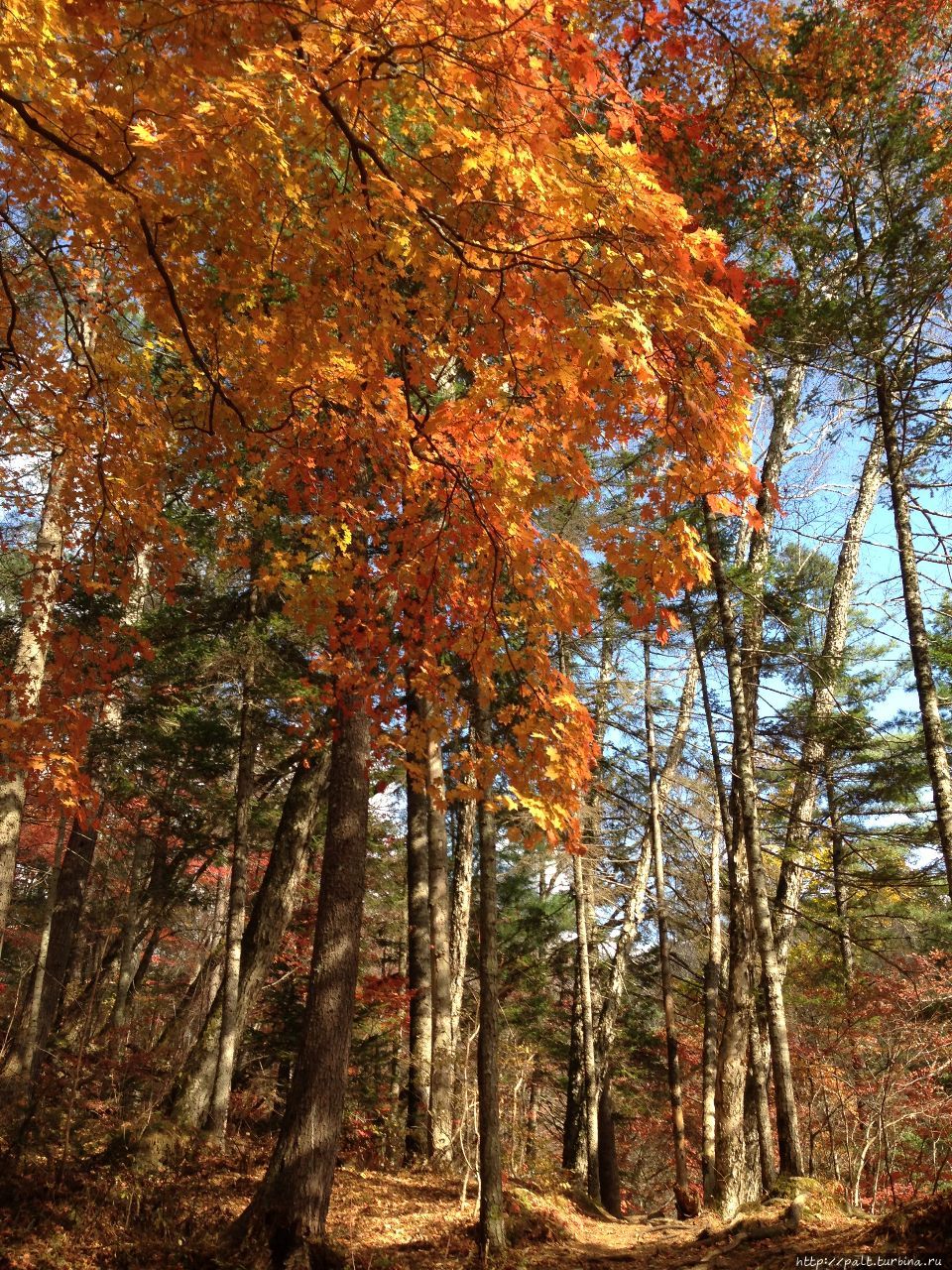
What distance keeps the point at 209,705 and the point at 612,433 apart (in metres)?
8.24

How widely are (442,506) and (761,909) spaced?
4.93 m

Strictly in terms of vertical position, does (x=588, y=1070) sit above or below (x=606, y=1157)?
above

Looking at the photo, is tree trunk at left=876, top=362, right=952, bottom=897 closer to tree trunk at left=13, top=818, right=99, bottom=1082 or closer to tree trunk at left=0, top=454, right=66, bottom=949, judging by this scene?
tree trunk at left=0, top=454, right=66, bottom=949

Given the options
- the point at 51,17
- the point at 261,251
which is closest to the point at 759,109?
the point at 261,251

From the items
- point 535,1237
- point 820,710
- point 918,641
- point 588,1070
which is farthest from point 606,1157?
point 918,641

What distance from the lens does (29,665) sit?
26.0 feet

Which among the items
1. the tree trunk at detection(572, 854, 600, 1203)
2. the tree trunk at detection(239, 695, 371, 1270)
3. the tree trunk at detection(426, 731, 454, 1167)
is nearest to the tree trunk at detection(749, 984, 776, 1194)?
the tree trunk at detection(426, 731, 454, 1167)

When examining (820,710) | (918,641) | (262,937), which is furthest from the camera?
(820,710)

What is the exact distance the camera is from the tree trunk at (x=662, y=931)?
493 inches

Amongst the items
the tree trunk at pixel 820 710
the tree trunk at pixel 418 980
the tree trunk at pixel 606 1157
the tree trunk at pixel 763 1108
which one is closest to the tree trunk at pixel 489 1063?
the tree trunk at pixel 418 980

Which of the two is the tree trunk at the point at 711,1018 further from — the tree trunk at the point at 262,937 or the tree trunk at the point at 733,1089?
the tree trunk at the point at 262,937

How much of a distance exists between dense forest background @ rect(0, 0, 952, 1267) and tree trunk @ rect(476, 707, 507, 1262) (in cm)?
3

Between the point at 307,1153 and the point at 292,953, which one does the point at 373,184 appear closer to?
the point at 307,1153

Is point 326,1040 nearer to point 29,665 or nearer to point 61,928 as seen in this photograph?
point 29,665
